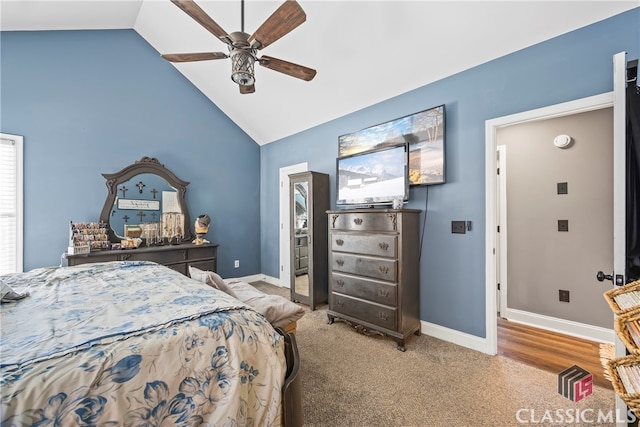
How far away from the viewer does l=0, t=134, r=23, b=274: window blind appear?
2.96m

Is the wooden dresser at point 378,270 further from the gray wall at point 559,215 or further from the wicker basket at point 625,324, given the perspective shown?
the wicker basket at point 625,324

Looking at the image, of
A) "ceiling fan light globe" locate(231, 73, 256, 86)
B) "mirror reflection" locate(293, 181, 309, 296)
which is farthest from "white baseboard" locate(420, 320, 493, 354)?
"ceiling fan light globe" locate(231, 73, 256, 86)

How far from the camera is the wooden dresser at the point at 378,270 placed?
2.52m

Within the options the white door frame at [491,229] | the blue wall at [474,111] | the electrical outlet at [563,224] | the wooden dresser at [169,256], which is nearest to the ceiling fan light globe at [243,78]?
the blue wall at [474,111]

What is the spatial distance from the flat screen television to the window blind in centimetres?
372

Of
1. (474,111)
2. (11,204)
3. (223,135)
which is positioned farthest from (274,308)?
(223,135)

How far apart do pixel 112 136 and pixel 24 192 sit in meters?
1.15

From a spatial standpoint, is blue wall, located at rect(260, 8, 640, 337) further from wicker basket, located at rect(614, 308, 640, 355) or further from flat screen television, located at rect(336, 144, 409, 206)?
wicker basket, located at rect(614, 308, 640, 355)

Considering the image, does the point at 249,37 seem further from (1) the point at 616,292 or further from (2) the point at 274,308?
(1) the point at 616,292

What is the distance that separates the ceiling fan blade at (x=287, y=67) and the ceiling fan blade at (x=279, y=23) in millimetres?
162

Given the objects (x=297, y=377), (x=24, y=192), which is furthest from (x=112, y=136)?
(x=297, y=377)

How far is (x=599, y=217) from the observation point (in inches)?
102


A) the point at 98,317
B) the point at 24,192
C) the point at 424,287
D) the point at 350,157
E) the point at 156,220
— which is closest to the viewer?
the point at 98,317

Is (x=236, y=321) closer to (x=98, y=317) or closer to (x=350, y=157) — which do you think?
(x=98, y=317)
